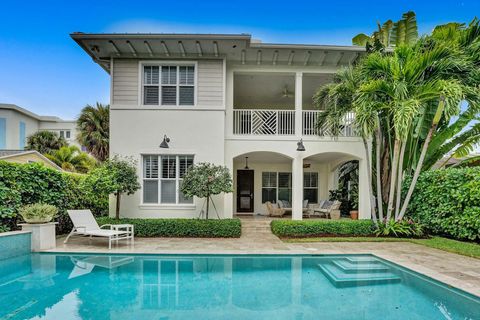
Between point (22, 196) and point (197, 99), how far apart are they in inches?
277

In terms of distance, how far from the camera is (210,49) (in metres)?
12.4

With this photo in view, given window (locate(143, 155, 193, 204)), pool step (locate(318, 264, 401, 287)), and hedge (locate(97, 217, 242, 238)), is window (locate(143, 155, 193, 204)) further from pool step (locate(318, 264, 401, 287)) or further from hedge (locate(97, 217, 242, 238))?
pool step (locate(318, 264, 401, 287))

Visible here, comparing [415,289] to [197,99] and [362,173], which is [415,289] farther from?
[197,99]

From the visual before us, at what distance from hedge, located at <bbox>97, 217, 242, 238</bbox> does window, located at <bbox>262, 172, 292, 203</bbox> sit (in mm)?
6543

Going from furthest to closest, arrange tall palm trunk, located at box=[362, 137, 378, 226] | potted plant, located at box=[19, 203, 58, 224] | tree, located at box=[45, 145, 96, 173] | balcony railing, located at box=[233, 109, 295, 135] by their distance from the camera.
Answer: tree, located at box=[45, 145, 96, 173], balcony railing, located at box=[233, 109, 295, 135], tall palm trunk, located at box=[362, 137, 378, 226], potted plant, located at box=[19, 203, 58, 224]

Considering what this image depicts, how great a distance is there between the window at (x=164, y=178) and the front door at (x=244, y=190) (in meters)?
5.36

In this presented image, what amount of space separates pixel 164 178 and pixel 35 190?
447 centimetres

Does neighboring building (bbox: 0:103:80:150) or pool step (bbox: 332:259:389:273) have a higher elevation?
neighboring building (bbox: 0:103:80:150)

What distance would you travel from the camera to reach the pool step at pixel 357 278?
6820mm

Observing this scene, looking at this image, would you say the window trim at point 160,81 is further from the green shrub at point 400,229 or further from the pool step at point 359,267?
the green shrub at point 400,229

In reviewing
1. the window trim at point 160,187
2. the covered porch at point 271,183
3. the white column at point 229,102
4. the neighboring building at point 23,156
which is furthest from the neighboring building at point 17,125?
the white column at point 229,102

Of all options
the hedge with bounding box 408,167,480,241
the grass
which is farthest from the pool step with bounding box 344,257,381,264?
the hedge with bounding box 408,167,480,241

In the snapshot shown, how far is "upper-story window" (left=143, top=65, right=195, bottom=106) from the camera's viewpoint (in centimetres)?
1298

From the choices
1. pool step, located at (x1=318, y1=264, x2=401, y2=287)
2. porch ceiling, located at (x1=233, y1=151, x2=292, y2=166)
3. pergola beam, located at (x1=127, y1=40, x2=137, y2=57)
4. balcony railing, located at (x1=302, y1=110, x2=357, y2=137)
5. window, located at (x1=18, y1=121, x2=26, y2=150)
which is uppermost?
pergola beam, located at (x1=127, y1=40, x2=137, y2=57)
